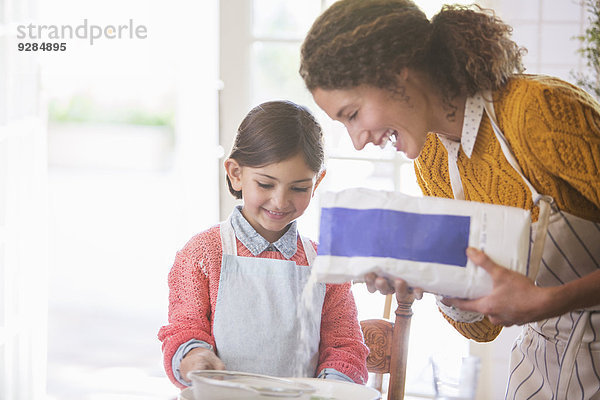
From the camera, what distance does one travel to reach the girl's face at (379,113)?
46.6 inches

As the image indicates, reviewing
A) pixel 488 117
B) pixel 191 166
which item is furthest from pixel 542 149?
pixel 191 166

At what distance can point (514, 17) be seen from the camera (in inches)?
96.0

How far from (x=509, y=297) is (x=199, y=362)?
538 mm

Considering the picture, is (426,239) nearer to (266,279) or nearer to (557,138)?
(557,138)

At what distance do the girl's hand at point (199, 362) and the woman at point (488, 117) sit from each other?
0.35 meters

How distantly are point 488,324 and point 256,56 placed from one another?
5.21ft

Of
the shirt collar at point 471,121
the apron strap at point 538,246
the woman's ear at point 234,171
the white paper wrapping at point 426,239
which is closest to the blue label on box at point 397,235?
the white paper wrapping at point 426,239

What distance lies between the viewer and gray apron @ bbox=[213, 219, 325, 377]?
4.56 feet

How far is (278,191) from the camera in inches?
56.5

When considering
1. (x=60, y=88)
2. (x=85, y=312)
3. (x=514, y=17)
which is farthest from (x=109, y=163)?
(x=514, y=17)

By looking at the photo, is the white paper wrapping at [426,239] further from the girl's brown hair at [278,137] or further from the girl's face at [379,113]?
the girl's brown hair at [278,137]

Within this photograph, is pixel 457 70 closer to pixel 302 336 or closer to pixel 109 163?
pixel 302 336

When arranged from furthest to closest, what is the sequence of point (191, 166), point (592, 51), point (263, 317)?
point (191, 166), point (592, 51), point (263, 317)

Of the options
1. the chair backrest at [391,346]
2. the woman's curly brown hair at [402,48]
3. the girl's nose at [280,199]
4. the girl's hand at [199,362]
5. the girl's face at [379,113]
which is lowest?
the chair backrest at [391,346]
